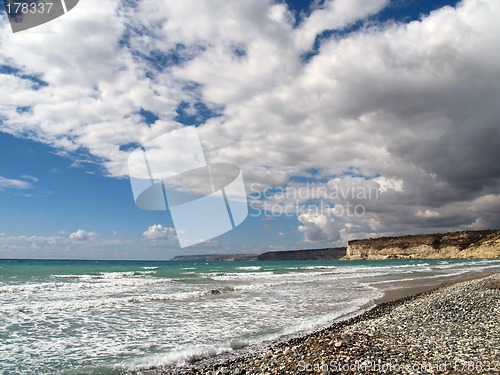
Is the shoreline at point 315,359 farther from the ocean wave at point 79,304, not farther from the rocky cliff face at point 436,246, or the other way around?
the rocky cliff face at point 436,246

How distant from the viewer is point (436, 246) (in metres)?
133

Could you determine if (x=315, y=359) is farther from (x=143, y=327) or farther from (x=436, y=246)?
(x=436, y=246)

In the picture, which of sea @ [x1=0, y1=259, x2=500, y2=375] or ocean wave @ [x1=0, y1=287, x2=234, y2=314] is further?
ocean wave @ [x1=0, y1=287, x2=234, y2=314]

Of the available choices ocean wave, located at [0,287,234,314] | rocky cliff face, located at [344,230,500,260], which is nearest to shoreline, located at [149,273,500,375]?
ocean wave, located at [0,287,234,314]

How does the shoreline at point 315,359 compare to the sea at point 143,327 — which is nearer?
the shoreline at point 315,359

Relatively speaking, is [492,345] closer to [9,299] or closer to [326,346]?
[326,346]

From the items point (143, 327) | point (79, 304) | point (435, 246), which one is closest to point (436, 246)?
point (435, 246)

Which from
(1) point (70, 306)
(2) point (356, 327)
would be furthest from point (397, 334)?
(1) point (70, 306)

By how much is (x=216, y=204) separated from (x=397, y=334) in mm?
7609

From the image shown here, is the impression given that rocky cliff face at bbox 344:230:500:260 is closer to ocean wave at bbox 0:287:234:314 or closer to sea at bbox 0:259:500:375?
sea at bbox 0:259:500:375

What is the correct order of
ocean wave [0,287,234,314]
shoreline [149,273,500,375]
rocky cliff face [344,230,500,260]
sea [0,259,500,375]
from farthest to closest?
rocky cliff face [344,230,500,260]
ocean wave [0,287,234,314]
sea [0,259,500,375]
shoreline [149,273,500,375]

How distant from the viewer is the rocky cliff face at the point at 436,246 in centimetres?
11700

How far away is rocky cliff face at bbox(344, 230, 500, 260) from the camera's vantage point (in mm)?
117000

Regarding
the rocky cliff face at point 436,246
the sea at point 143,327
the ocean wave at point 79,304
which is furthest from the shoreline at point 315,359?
the rocky cliff face at point 436,246
